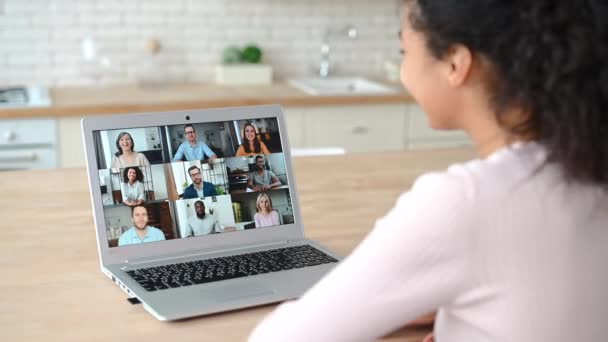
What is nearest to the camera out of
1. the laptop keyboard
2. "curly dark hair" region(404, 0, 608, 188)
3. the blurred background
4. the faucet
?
"curly dark hair" region(404, 0, 608, 188)

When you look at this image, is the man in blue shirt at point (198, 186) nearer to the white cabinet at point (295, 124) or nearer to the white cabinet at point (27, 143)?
the white cabinet at point (27, 143)

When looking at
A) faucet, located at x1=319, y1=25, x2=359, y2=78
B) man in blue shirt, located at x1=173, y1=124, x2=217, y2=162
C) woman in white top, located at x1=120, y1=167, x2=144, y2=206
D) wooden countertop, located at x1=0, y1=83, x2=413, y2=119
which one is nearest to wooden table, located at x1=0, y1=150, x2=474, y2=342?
woman in white top, located at x1=120, y1=167, x2=144, y2=206

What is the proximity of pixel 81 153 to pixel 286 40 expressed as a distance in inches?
53.5

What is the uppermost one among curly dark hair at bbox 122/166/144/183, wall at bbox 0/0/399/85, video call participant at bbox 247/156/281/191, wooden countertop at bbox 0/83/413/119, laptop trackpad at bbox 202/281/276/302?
wall at bbox 0/0/399/85

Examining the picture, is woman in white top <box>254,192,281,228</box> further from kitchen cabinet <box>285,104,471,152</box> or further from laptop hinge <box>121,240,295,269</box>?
kitchen cabinet <box>285,104,471,152</box>

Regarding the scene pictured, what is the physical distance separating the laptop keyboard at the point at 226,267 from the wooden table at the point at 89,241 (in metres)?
0.07

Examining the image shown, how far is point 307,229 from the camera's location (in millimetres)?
1805

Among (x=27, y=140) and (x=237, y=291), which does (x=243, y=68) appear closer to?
(x=27, y=140)

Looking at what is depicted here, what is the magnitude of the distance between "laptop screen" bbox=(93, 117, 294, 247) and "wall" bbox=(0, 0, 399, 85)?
270 centimetres

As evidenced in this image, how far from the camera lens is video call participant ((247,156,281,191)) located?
5.46ft

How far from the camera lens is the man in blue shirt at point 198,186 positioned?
1600mm

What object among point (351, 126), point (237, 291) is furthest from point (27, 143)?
point (237, 291)

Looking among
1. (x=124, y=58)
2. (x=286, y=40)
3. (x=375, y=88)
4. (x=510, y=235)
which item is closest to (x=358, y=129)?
(x=375, y=88)

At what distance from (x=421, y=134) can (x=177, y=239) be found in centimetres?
270
